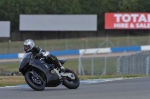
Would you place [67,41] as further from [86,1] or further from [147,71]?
[147,71]

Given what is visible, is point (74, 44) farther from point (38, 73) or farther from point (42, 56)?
point (38, 73)

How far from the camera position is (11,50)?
50500 millimetres

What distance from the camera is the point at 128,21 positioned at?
61.2 metres

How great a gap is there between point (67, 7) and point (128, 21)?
7.31 m

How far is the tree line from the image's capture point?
2363 inches

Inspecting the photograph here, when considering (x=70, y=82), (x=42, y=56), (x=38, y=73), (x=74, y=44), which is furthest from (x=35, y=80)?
(x=74, y=44)

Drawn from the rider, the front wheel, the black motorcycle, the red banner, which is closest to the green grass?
the red banner

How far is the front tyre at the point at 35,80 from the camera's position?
1388 centimetres

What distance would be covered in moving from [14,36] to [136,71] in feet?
105

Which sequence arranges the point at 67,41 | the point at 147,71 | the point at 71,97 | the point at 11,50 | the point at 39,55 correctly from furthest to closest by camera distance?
the point at 67,41 → the point at 11,50 → the point at 147,71 → the point at 39,55 → the point at 71,97

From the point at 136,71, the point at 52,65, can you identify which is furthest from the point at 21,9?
the point at 52,65

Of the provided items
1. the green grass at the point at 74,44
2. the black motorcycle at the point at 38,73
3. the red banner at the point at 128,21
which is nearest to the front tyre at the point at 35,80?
the black motorcycle at the point at 38,73

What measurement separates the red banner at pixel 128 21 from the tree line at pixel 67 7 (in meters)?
1.60

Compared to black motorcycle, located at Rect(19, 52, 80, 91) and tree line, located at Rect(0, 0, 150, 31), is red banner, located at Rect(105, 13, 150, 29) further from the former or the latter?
black motorcycle, located at Rect(19, 52, 80, 91)
